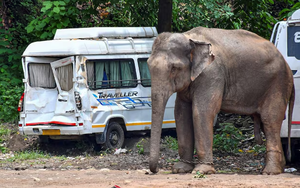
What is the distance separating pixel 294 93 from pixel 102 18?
33.7 feet

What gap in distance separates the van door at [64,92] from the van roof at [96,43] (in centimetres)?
30

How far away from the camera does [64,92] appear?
13.1 metres

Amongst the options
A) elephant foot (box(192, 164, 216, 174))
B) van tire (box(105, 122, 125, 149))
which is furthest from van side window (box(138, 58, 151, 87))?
elephant foot (box(192, 164, 216, 174))

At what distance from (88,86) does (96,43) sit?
3.42ft

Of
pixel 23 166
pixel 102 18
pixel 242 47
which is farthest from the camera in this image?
pixel 102 18

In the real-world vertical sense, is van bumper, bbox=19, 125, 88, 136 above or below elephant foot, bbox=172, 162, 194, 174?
below

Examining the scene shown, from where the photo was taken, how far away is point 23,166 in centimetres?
1132

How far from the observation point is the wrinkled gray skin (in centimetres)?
872

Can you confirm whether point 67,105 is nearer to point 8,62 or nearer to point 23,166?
point 23,166

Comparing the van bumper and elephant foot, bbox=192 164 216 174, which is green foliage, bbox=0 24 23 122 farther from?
elephant foot, bbox=192 164 216 174

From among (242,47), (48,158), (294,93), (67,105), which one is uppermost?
(242,47)

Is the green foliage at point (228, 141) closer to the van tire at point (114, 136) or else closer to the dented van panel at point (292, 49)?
the van tire at point (114, 136)

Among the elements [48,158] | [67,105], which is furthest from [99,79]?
[48,158]

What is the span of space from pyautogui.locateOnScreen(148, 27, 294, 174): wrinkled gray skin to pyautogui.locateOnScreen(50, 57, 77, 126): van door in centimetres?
402
